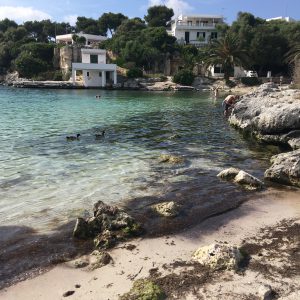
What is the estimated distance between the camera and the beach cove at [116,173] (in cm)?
935

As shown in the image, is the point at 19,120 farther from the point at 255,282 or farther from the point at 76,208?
the point at 255,282

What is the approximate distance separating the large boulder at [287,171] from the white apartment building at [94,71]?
70952 mm

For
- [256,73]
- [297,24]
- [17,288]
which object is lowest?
[17,288]

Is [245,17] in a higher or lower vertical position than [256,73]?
higher

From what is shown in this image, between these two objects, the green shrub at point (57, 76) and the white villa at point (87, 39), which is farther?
the white villa at point (87, 39)

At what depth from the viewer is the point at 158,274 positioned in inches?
260

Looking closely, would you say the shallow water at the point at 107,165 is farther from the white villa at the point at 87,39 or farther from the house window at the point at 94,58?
the white villa at the point at 87,39

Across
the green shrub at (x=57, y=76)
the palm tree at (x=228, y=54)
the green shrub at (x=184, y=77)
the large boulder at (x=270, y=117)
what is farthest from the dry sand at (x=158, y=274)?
the green shrub at (x=57, y=76)

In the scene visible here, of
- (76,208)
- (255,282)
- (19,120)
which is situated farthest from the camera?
(19,120)

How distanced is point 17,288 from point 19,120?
953 inches

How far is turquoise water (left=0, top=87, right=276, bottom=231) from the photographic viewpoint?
10665 millimetres

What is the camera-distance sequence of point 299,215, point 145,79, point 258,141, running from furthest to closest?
1. point 145,79
2. point 258,141
3. point 299,215

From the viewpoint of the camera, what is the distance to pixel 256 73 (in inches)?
3226

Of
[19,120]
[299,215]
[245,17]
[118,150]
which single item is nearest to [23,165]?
[118,150]
